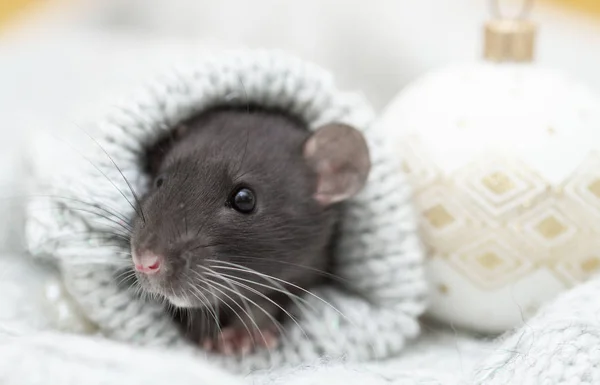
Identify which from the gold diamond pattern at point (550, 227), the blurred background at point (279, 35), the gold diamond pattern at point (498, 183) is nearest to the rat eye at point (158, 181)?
the gold diamond pattern at point (498, 183)

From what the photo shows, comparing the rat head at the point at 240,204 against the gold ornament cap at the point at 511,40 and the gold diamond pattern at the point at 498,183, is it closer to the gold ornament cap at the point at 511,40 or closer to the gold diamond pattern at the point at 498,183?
the gold diamond pattern at the point at 498,183

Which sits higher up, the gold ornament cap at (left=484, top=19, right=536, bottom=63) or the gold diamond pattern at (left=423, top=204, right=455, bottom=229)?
the gold ornament cap at (left=484, top=19, right=536, bottom=63)

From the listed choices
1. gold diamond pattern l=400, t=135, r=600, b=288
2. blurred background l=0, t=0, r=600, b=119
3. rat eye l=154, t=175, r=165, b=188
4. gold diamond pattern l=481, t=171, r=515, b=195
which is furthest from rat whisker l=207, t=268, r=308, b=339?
blurred background l=0, t=0, r=600, b=119

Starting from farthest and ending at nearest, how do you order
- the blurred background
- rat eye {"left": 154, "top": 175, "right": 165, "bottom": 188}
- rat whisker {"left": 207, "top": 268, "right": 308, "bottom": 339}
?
the blurred background, rat eye {"left": 154, "top": 175, "right": 165, "bottom": 188}, rat whisker {"left": 207, "top": 268, "right": 308, "bottom": 339}

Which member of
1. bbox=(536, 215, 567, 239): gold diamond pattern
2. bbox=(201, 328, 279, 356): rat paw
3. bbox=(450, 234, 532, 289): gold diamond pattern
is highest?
bbox=(536, 215, 567, 239): gold diamond pattern

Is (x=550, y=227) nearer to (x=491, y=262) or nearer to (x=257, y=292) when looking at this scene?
(x=491, y=262)

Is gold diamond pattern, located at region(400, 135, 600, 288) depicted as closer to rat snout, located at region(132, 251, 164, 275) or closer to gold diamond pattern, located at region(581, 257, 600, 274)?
gold diamond pattern, located at region(581, 257, 600, 274)

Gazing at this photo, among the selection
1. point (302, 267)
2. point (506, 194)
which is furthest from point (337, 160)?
point (506, 194)
